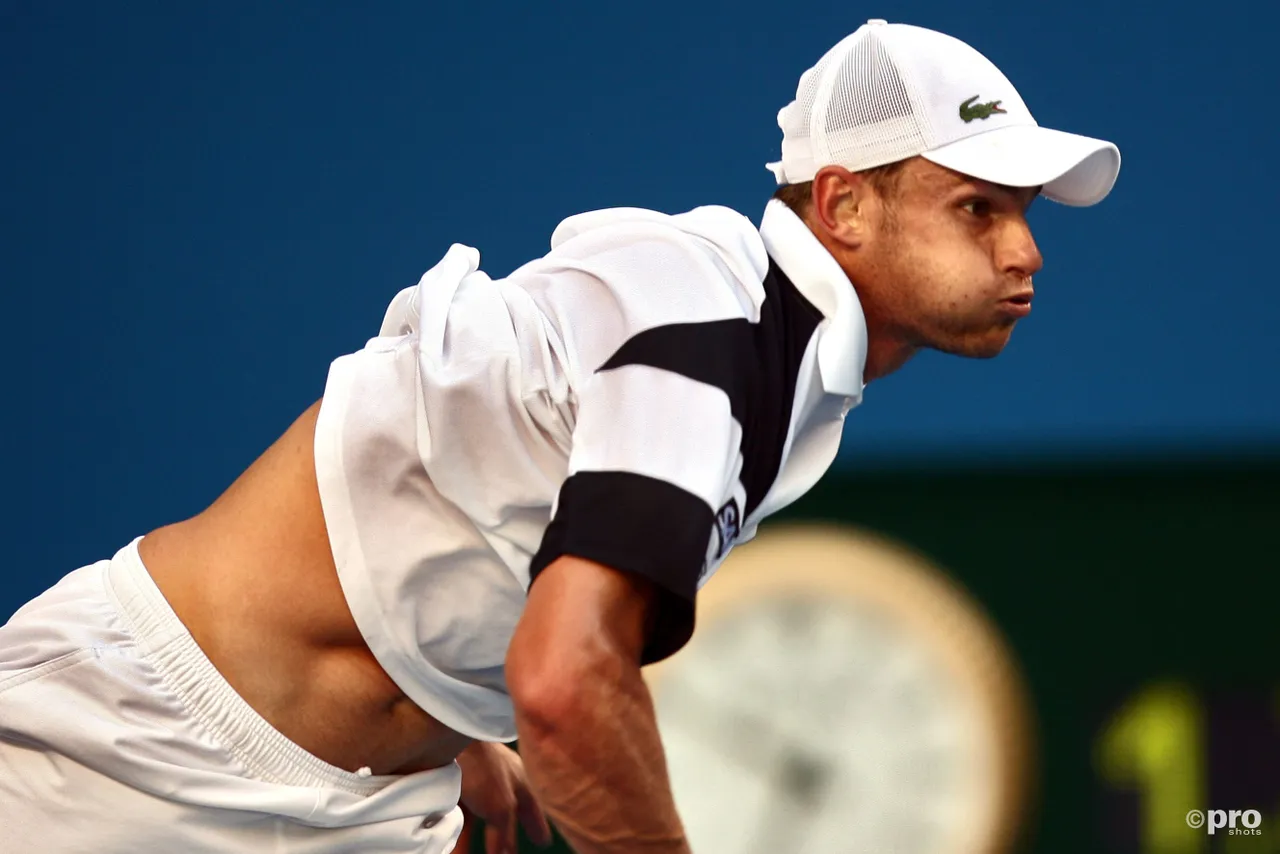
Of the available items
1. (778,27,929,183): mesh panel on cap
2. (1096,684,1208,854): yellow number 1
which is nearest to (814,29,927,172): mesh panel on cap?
(778,27,929,183): mesh panel on cap

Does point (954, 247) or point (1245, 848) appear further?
point (1245, 848)

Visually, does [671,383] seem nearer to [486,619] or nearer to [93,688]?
[486,619]

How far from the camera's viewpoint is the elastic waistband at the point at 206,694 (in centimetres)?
101

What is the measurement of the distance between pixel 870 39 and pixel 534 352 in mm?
344

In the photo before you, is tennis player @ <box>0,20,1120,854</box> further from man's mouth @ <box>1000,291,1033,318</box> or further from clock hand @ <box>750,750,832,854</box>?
clock hand @ <box>750,750,832,854</box>

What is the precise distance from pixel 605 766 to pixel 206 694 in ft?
1.07

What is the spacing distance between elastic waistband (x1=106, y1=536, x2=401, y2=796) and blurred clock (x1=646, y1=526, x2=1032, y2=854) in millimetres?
729

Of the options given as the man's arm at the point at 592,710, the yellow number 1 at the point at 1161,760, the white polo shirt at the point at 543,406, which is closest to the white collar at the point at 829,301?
the white polo shirt at the point at 543,406

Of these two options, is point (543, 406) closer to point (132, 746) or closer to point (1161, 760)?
point (132, 746)

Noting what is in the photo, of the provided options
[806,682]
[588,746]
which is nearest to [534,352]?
[588,746]

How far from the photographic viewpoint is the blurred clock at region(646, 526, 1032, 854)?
170 cm

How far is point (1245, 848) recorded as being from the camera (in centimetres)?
170

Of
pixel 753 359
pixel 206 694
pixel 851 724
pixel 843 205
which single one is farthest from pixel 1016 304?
pixel 851 724

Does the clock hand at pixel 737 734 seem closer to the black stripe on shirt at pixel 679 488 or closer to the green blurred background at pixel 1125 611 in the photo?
the green blurred background at pixel 1125 611
